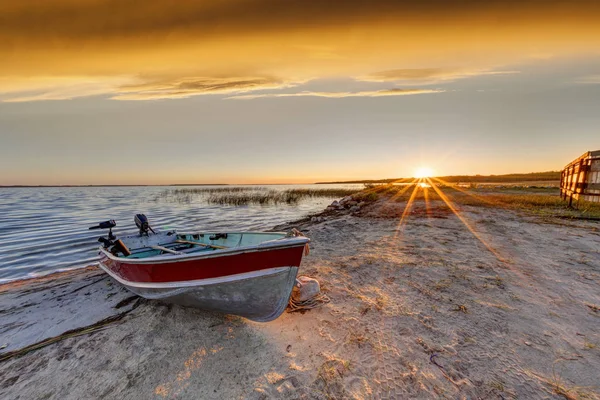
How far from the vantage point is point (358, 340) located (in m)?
3.98

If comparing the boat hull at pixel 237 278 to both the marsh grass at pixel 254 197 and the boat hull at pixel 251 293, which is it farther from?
the marsh grass at pixel 254 197

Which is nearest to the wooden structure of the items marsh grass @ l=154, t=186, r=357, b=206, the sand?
the sand

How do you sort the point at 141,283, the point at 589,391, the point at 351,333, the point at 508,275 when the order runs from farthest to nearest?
1. the point at 508,275
2. the point at 141,283
3. the point at 351,333
4. the point at 589,391

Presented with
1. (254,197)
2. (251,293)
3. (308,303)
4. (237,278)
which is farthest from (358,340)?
(254,197)

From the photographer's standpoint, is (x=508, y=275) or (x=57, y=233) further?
(x=57, y=233)

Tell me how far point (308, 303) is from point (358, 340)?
1396 mm

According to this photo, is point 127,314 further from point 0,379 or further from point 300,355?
point 300,355

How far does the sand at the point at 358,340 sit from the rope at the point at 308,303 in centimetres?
16

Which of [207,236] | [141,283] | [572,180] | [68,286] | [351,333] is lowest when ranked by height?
[68,286]

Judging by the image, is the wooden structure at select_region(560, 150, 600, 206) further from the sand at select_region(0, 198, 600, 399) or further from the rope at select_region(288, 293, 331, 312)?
the rope at select_region(288, 293, 331, 312)

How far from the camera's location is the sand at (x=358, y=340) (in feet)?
10.5

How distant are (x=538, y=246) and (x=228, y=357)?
9429 mm

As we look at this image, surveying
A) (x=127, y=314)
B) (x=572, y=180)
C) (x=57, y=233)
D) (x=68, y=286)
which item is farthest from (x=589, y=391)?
(x=57, y=233)

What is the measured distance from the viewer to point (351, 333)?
4.16 meters
